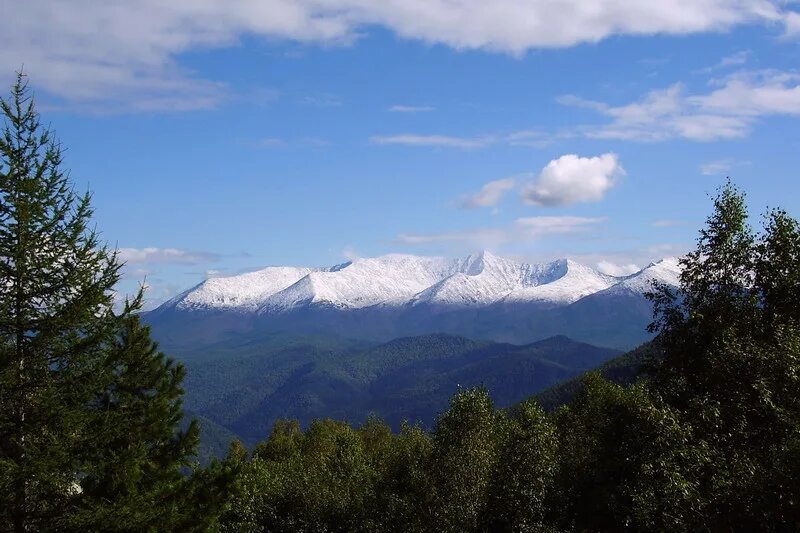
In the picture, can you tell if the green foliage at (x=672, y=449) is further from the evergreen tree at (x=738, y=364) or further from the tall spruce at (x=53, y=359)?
the tall spruce at (x=53, y=359)

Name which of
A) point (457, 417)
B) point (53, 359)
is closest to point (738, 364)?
point (457, 417)

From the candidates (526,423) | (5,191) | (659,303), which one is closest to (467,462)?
(526,423)

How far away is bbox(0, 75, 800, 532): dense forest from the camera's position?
79.0ft

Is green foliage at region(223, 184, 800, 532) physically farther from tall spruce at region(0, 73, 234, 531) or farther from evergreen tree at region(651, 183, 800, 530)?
tall spruce at region(0, 73, 234, 531)

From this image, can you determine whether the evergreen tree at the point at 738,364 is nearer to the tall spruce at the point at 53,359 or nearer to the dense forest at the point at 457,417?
the dense forest at the point at 457,417

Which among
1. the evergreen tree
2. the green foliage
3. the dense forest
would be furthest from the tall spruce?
the evergreen tree

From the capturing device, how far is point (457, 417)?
4403 cm

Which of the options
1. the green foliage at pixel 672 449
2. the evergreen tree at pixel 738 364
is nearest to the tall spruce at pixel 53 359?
the green foliage at pixel 672 449

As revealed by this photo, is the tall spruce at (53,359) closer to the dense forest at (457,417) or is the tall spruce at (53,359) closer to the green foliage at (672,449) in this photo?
the dense forest at (457,417)

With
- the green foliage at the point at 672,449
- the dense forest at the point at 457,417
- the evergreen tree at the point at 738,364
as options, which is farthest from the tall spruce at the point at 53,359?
the evergreen tree at the point at 738,364

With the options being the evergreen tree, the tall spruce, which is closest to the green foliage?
the evergreen tree

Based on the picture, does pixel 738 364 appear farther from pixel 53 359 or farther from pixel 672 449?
pixel 53 359

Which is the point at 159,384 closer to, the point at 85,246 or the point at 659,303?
the point at 85,246

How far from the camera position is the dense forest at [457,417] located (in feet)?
79.0
